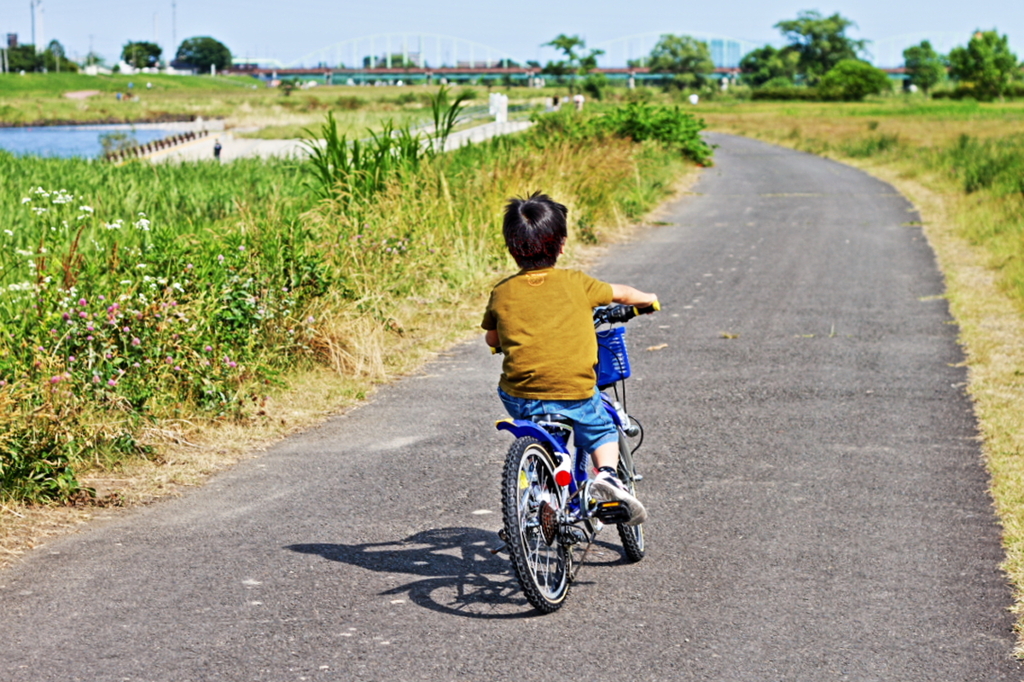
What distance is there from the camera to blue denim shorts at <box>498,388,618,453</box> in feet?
14.1

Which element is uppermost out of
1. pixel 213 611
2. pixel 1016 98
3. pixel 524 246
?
pixel 1016 98

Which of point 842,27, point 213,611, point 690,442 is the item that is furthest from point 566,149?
point 842,27

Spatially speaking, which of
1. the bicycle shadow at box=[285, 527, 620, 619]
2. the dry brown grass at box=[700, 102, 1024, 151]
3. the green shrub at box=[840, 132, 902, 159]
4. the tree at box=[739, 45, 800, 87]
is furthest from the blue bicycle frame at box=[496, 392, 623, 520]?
the tree at box=[739, 45, 800, 87]

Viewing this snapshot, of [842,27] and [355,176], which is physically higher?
[842,27]

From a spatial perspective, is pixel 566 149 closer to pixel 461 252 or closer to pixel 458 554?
pixel 461 252

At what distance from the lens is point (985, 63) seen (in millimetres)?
131250

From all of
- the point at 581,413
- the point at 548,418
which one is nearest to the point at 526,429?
the point at 548,418

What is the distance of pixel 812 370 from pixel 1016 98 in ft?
406

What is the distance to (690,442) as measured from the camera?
700cm

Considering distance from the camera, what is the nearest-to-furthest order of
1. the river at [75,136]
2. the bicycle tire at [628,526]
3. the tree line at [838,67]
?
the bicycle tire at [628,526]
the river at [75,136]
the tree line at [838,67]

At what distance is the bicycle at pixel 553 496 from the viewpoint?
404cm

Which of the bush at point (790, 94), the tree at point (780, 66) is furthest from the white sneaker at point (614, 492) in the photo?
the tree at point (780, 66)

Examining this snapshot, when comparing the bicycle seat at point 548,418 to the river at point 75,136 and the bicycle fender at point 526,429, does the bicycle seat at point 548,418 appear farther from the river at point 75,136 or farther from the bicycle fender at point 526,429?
the river at point 75,136

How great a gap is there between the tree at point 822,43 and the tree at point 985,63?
45.2m
